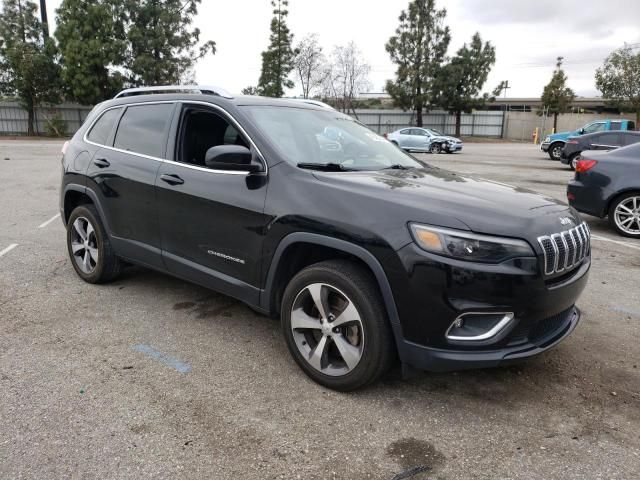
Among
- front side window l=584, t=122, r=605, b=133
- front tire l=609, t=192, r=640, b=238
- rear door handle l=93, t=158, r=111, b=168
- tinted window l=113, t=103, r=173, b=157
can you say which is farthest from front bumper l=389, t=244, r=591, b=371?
front side window l=584, t=122, r=605, b=133

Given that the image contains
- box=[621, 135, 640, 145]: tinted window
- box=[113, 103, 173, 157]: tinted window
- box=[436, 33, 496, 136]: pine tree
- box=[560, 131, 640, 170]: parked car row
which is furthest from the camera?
box=[436, 33, 496, 136]: pine tree

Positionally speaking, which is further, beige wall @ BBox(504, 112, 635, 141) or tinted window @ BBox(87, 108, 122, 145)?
beige wall @ BBox(504, 112, 635, 141)

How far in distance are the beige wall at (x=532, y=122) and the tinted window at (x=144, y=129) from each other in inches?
1851

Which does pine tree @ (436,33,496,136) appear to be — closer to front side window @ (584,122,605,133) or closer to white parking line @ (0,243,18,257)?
front side window @ (584,122,605,133)

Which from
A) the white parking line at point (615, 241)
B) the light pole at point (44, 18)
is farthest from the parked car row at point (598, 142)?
the light pole at point (44, 18)

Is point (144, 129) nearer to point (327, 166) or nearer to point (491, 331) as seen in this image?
point (327, 166)

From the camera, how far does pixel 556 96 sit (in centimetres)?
4388

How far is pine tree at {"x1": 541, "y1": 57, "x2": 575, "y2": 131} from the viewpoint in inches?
1727

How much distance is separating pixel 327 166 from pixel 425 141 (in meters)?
25.3

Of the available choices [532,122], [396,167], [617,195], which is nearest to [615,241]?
[617,195]

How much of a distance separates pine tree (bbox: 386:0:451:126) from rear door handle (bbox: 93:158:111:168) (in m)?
40.3

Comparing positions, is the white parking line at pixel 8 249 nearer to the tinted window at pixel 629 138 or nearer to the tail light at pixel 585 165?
the tail light at pixel 585 165

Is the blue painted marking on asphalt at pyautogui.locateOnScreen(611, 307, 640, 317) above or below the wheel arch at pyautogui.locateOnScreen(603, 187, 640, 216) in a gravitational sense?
below

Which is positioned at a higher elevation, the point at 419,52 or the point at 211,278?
the point at 419,52
